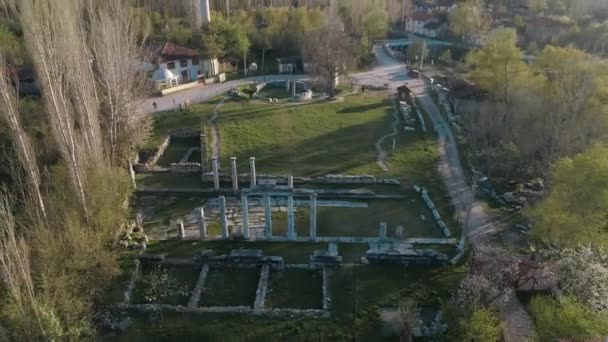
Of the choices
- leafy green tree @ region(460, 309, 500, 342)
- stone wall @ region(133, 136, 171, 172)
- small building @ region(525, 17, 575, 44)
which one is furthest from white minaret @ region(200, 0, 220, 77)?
small building @ region(525, 17, 575, 44)

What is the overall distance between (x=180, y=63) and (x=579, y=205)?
5082cm

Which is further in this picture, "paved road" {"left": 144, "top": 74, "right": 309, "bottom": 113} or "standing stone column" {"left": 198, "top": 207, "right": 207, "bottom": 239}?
"paved road" {"left": 144, "top": 74, "right": 309, "bottom": 113}

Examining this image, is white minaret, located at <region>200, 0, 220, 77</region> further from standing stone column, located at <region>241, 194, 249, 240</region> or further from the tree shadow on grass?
standing stone column, located at <region>241, 194, 249, 240</region>

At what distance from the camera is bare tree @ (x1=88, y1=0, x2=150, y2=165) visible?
3038 centimetres

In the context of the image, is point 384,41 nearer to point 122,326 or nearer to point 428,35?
point 428,35

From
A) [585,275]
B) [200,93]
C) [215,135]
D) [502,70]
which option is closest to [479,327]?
[585,275]

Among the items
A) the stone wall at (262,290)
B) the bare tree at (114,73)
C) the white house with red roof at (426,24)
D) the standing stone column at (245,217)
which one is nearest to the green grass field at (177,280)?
the stone wall at (262,290)

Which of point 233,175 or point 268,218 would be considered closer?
point 268,218

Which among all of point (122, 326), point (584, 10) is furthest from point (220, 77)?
point (584, 10)

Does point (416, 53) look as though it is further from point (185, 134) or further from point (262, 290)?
point (262, 290)

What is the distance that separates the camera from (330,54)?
53.3m

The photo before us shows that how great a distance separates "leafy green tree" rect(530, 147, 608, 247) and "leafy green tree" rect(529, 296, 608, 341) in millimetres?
4603

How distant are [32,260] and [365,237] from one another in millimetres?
17883

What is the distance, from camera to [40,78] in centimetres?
2283
